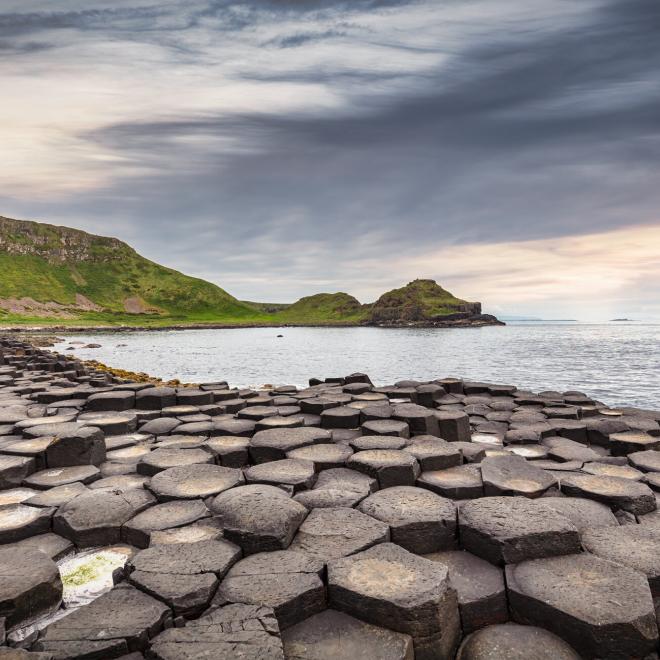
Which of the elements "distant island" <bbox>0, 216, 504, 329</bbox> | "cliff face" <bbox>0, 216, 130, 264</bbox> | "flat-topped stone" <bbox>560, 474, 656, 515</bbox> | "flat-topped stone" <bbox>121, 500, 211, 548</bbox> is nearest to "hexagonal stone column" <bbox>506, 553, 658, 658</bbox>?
"flat-topped stone" <bbox>560, 474, 656, 515</bbox>

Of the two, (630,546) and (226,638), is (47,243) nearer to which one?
(226,638)

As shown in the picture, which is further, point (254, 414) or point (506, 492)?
point (254, 414)

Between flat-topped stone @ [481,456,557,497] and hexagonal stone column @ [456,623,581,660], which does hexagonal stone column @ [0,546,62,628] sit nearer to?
hexagonal stone column @ [456,623,581,660]

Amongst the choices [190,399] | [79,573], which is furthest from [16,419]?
[79,573]

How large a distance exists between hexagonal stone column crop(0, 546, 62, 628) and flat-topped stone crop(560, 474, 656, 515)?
172 inches

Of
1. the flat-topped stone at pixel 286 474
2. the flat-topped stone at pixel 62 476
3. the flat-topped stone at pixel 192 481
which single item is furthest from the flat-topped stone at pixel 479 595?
the flat-topped stone at pixel 62 476

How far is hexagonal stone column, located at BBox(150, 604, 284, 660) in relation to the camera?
2.39 m

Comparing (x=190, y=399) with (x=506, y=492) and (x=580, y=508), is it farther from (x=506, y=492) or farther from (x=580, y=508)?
(x=580, y=508)

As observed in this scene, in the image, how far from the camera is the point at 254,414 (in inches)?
309

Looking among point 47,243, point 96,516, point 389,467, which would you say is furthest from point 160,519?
point 47,243

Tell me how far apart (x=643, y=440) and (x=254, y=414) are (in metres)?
5.88

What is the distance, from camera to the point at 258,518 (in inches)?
142

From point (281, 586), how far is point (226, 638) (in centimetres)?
52

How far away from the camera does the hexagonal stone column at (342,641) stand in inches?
101
